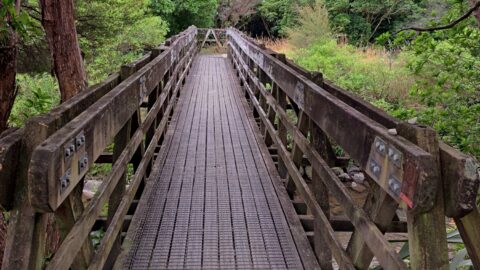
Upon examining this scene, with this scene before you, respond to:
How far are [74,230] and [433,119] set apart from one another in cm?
514

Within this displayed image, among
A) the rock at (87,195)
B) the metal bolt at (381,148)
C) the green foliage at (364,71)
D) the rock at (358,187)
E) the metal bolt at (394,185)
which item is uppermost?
the metal bolt at (381,148)

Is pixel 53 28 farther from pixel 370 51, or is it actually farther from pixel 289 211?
pixel 370 51

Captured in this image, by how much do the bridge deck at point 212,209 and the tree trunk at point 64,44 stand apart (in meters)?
1.40

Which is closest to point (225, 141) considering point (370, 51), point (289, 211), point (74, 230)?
point (289, 211)

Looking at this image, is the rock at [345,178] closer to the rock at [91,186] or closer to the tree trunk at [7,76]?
the rock at [91,186]

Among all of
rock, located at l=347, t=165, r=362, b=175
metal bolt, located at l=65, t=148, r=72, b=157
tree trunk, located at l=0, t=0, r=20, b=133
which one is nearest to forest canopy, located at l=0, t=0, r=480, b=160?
tree trunk, located at l=0, t=0, r=20, b=133

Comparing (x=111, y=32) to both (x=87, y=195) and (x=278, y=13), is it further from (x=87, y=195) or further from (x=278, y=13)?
(x=278, y=13)

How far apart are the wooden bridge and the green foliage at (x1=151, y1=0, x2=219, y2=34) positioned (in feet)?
67.8

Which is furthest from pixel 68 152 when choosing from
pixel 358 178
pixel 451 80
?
pixel 358 178

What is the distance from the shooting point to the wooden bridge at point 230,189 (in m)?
1.65

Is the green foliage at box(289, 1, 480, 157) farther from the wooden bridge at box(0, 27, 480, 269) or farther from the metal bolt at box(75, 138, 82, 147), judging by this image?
the metal bolt at box(75, 138, 82, 147)

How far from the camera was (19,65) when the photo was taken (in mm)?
8609

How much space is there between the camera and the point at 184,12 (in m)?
28.3

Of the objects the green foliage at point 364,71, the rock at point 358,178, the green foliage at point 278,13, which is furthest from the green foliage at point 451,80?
the green foliage at point 278,13
